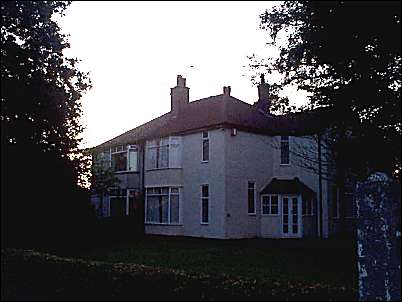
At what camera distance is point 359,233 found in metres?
7.68

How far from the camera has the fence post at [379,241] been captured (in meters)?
7.10

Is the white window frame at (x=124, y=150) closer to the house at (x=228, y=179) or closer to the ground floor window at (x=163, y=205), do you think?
the house at (x=228, y=179)

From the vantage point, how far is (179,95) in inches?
1491

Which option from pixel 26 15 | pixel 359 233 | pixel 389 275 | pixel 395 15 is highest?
pixel 26 15

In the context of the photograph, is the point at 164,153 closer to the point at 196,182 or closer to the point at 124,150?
the point at 196,182

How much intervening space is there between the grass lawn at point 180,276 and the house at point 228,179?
388 inches

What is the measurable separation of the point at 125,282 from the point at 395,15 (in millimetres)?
9679

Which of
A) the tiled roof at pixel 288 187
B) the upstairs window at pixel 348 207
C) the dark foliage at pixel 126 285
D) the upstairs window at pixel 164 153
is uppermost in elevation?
the upstairs window at pixel 164 153

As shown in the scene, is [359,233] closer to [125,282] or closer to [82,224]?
[125,282]

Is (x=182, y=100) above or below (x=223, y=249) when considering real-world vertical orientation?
above

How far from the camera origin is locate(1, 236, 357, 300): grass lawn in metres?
8.14

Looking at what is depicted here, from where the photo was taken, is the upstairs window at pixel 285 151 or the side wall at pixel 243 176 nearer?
the side wall at pixel 243 176

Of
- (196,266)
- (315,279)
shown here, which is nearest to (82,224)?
(196,266)

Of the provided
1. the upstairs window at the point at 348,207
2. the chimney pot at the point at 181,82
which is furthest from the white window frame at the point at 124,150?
the upstairs window at the point at 348,207
